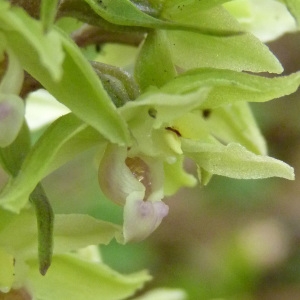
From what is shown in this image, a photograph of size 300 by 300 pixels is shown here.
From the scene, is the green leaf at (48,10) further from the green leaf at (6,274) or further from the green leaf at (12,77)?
the green leaf at (6,274)

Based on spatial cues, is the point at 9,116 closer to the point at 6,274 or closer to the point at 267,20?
the point at 6,274

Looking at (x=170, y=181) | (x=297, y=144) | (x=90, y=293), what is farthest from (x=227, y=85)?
(x=297, y=144)

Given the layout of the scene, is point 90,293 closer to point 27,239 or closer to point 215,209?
point 27,239

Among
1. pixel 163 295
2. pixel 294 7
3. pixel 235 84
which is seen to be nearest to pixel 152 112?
pixel 235 84

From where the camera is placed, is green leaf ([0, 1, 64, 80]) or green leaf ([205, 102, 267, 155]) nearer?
green leaf ([0, 1, 64, 80])

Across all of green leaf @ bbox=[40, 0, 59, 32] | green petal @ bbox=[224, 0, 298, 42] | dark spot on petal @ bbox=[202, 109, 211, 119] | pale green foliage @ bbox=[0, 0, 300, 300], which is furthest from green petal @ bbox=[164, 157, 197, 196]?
green leaf @ bbox=[40, 0, 59, 32]

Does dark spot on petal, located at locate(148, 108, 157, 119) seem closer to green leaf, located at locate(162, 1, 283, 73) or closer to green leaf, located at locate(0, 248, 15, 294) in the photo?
green leaf, located at locate(162, 1, 283, 73)

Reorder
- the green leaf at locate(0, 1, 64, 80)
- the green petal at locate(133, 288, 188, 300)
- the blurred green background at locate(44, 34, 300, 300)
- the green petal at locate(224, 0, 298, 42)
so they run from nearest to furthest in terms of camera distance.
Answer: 1. the green leaf at locate(0, 1, 64, 80)
2. the green petal at locate(224, 0, 298, 42)
3. the green petal at locate(133, 288, 188, 300)
4. the blurred green background at locate(44, 34, 300, 300)

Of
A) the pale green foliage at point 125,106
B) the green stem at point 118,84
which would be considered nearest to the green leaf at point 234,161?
the pale green foliage at point 125,106
